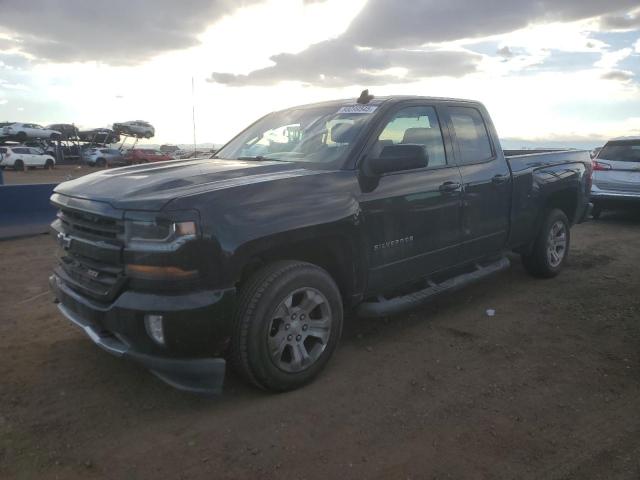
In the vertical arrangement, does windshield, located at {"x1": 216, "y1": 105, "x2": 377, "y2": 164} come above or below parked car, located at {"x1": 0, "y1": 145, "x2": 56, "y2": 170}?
above

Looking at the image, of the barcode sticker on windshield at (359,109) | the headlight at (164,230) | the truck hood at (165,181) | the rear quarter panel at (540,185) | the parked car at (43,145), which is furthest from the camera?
the parked car at (43,145)

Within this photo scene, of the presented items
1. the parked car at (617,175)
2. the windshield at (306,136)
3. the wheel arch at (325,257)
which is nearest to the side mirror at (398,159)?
the windshield at (306,136)

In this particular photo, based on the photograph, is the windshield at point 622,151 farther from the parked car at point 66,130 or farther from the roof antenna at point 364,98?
the parked car at point 66,130

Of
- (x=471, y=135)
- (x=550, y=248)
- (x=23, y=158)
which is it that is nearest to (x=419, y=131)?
(x=471, y=135)

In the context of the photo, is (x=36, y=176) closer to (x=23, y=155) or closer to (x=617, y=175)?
(x=23, y=155)

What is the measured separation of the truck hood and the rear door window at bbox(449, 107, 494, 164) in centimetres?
171

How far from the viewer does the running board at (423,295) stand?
3.84 meters

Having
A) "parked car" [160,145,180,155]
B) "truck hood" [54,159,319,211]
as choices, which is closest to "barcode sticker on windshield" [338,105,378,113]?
"truck hood" [54,159,319,211]

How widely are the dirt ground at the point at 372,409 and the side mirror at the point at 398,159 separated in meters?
1.41

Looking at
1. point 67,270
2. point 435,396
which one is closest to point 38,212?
point 67,270

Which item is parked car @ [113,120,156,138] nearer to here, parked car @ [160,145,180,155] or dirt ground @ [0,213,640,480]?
parked car @ [160,145,180,155]

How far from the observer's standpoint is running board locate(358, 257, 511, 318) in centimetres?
384

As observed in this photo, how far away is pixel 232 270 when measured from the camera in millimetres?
2922

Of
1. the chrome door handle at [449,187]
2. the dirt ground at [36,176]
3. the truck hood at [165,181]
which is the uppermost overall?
the truck hood at [165,181]
